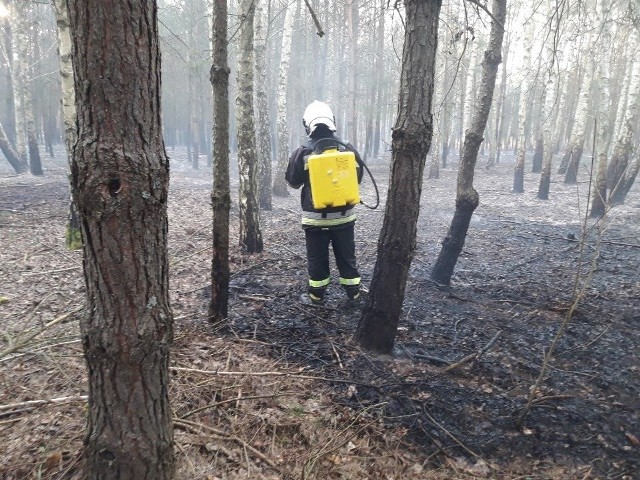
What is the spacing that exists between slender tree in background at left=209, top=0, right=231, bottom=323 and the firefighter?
3.22 ft

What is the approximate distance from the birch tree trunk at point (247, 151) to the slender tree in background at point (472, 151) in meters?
2.97

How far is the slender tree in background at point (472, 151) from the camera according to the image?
5.24 m

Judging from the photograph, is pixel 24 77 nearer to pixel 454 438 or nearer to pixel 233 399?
pixel 233 399

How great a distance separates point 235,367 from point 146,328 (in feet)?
6.45

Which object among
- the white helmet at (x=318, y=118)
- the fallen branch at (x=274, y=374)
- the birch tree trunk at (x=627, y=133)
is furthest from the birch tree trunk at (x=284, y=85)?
the fallen branch at (x=274, y=374)

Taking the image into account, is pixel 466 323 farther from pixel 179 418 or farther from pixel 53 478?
pixel 53 478

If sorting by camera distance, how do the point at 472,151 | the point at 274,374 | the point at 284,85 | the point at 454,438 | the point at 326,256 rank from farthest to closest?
the point at 284,85 < the point at 472,151 < the point at 326,256 < the point at 274,374 < the point at 454,438

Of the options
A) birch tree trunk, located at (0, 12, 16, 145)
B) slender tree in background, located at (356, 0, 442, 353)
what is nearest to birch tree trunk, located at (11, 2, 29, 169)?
birch tree trunk, located at (0, 12, 16, 145)

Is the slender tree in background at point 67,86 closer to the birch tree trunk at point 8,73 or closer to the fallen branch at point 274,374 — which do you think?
the fallen branch at point 274,374

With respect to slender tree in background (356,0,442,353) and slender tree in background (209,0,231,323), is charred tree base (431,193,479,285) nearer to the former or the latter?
slender tree in background (356,0,442,353)

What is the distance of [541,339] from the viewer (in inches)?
171

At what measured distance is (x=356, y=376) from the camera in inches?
143

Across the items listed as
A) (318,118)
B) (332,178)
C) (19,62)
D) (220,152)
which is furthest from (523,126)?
(19,62)

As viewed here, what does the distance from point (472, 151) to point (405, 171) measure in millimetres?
2273
